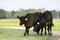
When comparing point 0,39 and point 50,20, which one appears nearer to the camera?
point 0,39

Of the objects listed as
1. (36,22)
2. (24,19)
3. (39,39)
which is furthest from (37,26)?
(39,39)

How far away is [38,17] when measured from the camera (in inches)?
920

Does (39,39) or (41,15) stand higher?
(41,15)

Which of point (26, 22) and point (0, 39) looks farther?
point (26, 22)

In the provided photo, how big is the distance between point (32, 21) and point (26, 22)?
84 centimetres

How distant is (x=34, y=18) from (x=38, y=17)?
15.3 inches

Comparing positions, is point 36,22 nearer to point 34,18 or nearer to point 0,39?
point 34,18

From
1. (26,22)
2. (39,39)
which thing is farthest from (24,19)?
(39,39)

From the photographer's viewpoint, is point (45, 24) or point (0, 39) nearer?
point (0, 39)

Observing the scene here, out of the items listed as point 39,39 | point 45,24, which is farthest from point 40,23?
point 39,39

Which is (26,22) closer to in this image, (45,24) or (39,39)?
(45,24)

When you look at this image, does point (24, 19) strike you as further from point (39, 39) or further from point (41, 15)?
point (39, 39)

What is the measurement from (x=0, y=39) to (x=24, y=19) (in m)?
3.63

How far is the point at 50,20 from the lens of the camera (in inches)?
918
